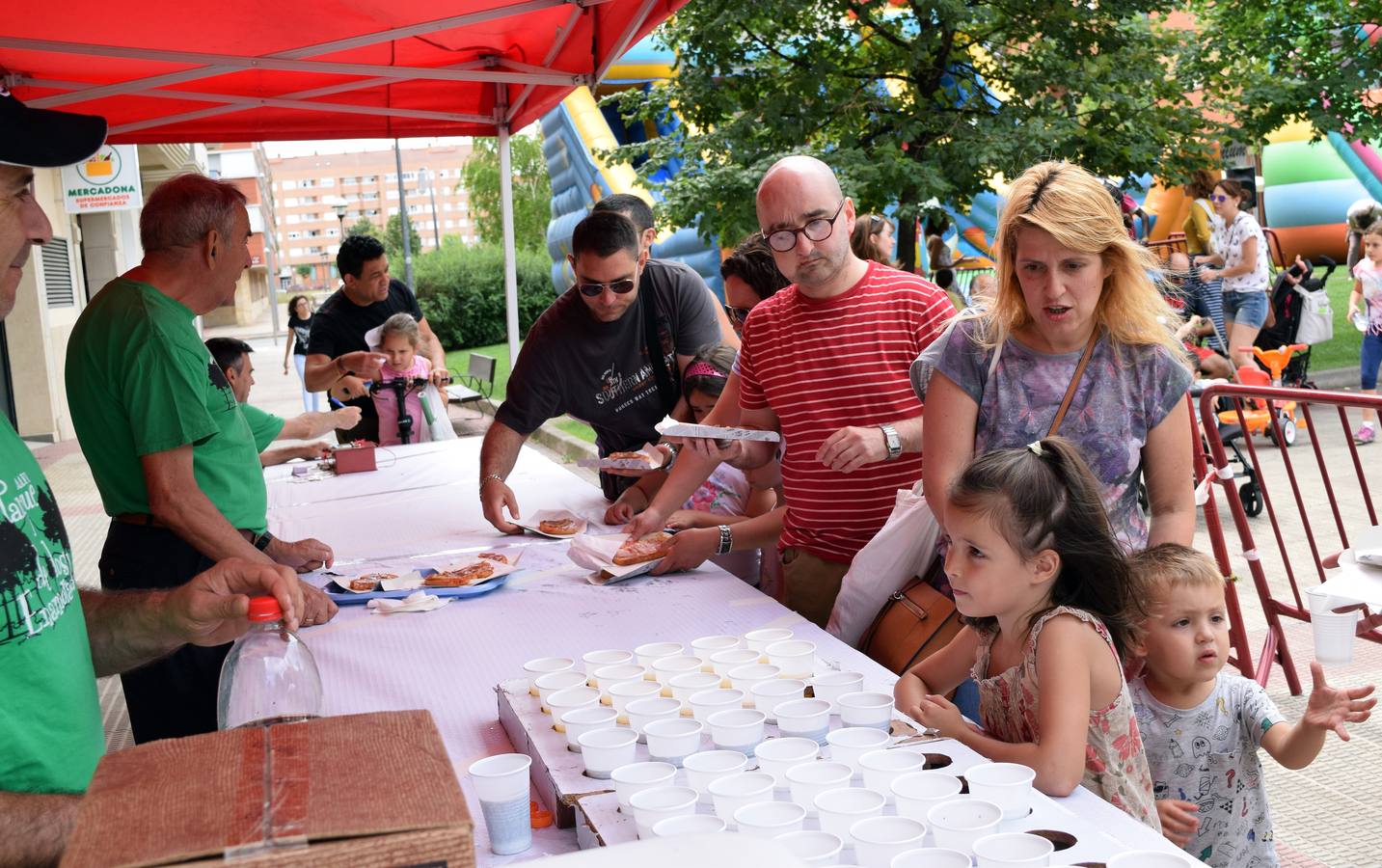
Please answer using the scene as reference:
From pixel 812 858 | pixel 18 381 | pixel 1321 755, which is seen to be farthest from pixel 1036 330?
pixel 18 381

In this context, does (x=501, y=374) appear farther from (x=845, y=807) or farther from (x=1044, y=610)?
(x=845, y=807)

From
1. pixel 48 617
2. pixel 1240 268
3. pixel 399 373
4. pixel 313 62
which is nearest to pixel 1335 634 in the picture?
pixel 48 617

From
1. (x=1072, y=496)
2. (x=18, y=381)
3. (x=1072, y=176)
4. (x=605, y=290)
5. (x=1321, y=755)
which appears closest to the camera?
(x=1072, y=496)

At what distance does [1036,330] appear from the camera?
242 centimetres

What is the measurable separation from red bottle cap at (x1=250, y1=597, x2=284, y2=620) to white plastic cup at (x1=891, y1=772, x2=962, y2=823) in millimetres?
887

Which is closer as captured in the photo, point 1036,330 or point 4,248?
point 4,248

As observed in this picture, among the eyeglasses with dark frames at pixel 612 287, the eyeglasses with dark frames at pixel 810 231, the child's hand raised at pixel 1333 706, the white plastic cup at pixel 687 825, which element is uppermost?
the eyeglasses with dark frames at pixel 810 231

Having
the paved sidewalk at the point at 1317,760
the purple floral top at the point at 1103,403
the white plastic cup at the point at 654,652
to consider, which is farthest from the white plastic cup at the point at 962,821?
the paved sidewalk at the point at 1317,760

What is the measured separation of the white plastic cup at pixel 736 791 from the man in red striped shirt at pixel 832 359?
1.48m

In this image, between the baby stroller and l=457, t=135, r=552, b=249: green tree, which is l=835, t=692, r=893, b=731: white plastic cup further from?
l=457, t=135, r=552, b=249: green tree

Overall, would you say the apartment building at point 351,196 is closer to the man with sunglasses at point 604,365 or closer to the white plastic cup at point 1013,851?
the man with sunglasses at point 604,365

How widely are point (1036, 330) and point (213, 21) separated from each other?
3.74 meters

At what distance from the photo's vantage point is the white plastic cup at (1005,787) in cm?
147

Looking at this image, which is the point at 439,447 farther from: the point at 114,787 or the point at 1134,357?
the point at 114,787
